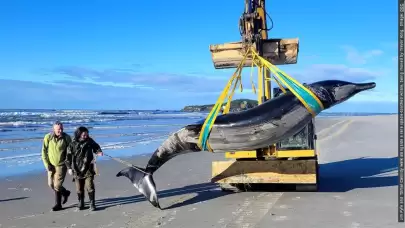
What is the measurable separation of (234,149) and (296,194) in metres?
3.11

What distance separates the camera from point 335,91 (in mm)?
6480

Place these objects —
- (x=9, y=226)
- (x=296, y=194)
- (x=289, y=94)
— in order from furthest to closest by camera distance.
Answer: (x=296, y=194) < (x=9, y=226) < (x=289, y=94)

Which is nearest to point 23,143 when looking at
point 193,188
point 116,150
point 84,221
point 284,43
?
point 116,150

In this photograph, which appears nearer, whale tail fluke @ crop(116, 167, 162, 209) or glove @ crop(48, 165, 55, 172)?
whale tail fluke @ crop(116, 167, 162, 209)

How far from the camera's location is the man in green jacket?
28.3ft

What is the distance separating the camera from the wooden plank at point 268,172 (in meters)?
9.09

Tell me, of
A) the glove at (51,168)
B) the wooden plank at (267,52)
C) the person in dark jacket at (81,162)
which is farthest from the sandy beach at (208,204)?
the wooden plank at (267,52)

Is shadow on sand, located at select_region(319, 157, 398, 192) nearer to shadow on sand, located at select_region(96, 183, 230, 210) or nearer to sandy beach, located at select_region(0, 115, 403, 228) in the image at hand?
sandy beach, located at select_region(0, 115, 403, 228)

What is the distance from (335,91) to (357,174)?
20.3 feet

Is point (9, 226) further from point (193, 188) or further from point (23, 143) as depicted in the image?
point (23, 143)

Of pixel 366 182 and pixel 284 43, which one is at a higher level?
pixel 284 43

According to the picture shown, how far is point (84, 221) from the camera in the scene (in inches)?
301

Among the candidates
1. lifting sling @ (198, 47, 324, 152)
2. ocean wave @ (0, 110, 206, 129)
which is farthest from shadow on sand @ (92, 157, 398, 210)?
ocean wave @ (0, 110, 206, 129)

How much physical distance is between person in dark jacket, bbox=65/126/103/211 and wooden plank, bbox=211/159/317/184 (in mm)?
2680
